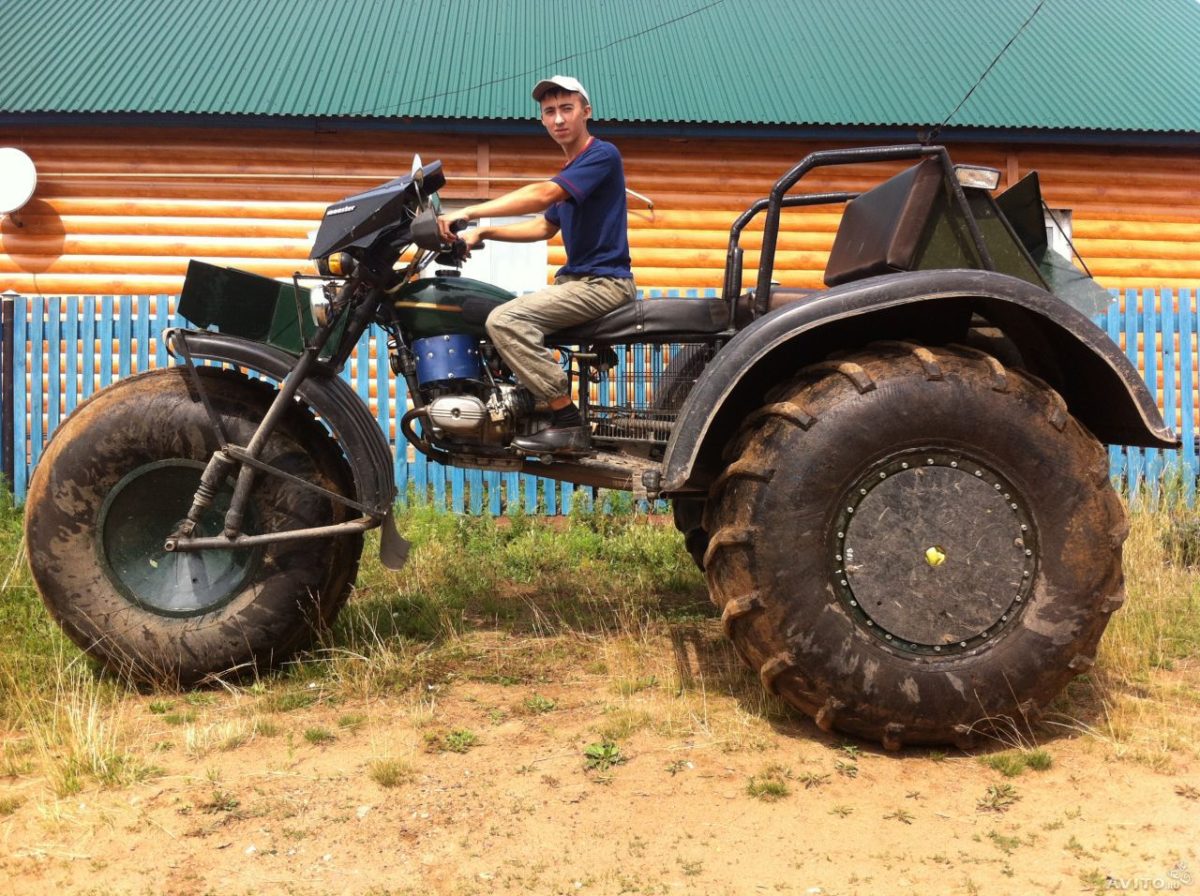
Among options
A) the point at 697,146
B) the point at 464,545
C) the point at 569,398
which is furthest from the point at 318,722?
the point at 697,146

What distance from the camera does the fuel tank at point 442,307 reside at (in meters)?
4.00

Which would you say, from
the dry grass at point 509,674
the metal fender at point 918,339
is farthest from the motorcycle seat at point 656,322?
the dry grass at point 509,674

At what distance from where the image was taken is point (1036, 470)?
127 inches

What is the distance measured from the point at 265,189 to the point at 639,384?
29.6 feet

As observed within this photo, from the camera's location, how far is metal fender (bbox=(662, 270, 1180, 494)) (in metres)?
3.28

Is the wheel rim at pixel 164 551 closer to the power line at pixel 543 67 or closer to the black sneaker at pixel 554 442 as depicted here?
the black sneaker at pixel 554 442

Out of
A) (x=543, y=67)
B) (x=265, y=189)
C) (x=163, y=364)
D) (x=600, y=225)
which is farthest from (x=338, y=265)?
(x=543, y=67)

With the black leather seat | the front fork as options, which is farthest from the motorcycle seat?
the front fork

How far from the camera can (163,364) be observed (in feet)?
31.2

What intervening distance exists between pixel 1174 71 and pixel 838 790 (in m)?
13.4

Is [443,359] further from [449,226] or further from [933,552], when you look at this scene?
[933,552]

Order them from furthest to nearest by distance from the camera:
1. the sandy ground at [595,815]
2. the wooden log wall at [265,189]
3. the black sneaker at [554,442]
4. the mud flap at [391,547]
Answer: the wooden log wall at [265,189]
the mud flap at [391,547]
the black sneaker at [554,442]
the sandy ground at [595,815]

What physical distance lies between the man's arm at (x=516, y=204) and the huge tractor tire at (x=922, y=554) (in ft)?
4.30

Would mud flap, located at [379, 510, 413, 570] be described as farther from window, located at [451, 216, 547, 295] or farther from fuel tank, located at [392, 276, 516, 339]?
window, located at [451, 216, 547, 295]
